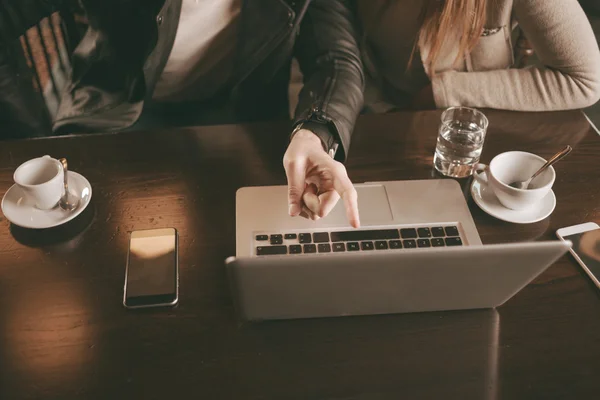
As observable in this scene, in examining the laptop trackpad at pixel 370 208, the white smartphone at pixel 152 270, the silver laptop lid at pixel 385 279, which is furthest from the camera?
the laptop trackpad at pixel 370 208

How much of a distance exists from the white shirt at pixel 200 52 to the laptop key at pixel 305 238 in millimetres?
671

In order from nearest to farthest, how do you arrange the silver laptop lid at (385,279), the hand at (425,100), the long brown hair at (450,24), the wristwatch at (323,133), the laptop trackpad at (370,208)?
the silver laptop lid at (385,279) < the laptop trackpad at (370,208) < the wristwatch at (323,133) < the long brown hair at (450,24) < the hand at (425,100)

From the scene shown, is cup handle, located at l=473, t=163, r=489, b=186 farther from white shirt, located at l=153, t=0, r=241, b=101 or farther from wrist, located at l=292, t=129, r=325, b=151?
white shirt, located at l=153, t=0, r=241, b=101

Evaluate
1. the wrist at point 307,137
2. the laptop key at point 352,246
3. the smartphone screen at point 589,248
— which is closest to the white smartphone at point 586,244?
the smartphone screen at point 589,248

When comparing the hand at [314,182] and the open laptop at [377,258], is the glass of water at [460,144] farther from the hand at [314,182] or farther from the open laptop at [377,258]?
the hand at [314,182]

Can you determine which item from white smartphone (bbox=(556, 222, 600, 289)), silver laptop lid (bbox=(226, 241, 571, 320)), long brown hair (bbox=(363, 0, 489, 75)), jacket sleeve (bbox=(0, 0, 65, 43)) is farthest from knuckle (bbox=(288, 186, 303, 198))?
jacket sleeve (bbox=(0, 0, 65, 43))

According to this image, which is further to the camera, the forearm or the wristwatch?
the forearm

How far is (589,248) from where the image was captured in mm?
789

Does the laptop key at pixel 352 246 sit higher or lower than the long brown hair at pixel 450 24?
lower

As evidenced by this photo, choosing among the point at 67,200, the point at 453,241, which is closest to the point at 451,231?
the point at 453,241

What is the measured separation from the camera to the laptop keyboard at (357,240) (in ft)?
2.55

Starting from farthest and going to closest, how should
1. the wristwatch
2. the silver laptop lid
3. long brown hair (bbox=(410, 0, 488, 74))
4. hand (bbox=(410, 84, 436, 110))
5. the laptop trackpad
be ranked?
hand (bbox=(410, 84, 436, 110))
long brown hair (bbox=(410, 0, 488, 74))
the wristwatch
the laptop trackpad
the silver laptop lid

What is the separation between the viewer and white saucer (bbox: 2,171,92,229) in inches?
32.2

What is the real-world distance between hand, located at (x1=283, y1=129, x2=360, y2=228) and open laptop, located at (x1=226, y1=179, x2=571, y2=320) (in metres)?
0.04
